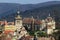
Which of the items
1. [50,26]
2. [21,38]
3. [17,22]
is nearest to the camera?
[21,38]

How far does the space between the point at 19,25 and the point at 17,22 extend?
6.71 feet

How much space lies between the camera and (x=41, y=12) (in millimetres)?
195125

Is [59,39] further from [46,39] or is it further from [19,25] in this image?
[19,25]

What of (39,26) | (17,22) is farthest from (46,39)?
(39,26)

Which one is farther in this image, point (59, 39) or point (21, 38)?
point (21, 38)

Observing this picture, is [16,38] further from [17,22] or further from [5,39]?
[17,22]

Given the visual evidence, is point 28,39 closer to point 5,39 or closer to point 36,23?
point 5,39

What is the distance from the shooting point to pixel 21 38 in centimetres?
4916

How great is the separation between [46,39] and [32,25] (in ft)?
130

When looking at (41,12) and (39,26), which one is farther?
(41,12)

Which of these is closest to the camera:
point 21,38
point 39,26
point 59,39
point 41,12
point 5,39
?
point 59,39

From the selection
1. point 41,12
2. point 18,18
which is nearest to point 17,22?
point 18,18

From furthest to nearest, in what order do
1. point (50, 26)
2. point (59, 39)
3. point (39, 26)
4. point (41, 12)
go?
point (41, 12)
point (39, 26)
point (50, 26)
point (59, 39)

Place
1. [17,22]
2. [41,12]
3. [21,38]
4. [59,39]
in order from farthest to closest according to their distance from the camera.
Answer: [41,12] → [17,22] → [21,38] → [59,39]
